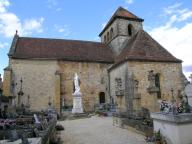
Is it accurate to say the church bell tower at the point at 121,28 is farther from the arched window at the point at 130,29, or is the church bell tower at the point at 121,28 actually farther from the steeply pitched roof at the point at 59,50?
the steeply pitched roof at the point at 59,50

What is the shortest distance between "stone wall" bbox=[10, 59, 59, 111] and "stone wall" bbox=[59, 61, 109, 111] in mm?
1131

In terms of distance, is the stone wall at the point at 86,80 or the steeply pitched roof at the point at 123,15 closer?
the stone wall at the point at 86,80

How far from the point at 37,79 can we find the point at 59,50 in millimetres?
4651

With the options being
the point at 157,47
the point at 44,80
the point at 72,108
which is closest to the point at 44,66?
the point at 44,80

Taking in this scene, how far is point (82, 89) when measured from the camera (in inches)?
963

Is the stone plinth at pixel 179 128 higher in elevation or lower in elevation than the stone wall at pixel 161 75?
lower

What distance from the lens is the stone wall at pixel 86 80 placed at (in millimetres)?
24109

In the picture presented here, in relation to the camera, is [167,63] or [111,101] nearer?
[167,63]

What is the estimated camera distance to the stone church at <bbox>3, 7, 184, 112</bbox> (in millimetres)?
19922

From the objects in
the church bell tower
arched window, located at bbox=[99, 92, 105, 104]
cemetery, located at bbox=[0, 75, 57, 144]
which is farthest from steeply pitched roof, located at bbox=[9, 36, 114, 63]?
cemetery, located at bbox=[0, 75, 57, 144]

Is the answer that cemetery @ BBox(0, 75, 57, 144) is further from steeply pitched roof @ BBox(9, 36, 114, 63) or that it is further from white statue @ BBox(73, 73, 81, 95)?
steeply pitched roof @ BBox(9, 36, 114, 63)

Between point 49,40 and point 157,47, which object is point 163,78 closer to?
point 157,47

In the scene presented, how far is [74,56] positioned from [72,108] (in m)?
6.11

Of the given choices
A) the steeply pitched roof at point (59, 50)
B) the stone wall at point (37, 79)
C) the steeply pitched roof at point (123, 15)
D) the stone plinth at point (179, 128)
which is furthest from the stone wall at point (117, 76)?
the stone plinth at point (179, 128)
